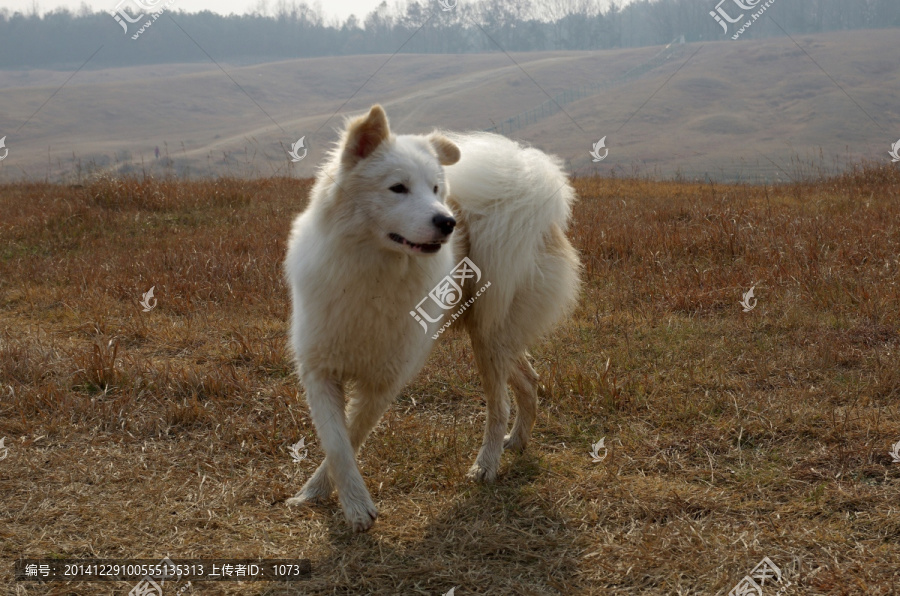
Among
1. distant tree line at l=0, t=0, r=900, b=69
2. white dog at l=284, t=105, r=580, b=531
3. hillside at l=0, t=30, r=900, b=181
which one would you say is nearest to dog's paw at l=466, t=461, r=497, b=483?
white dog at l=284, t=105, r=580, b=531

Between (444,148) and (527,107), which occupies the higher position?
(444,148)

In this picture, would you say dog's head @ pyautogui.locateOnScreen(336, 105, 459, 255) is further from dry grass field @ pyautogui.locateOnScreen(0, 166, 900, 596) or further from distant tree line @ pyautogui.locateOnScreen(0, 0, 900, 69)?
distant tree line @ pyautogui.locateOnScreen(0, 0, 900, 69)

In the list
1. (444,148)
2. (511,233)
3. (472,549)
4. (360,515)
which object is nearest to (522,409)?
(511,233)

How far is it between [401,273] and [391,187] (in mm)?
387

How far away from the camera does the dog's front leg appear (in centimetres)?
298

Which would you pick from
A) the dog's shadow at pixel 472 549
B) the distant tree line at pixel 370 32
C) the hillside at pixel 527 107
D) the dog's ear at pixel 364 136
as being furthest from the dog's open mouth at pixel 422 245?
the distant tree line at pixel 370 32

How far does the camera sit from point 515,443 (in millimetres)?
3969

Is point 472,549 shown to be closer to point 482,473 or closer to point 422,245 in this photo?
point 482,473

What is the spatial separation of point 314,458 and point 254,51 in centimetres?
8754

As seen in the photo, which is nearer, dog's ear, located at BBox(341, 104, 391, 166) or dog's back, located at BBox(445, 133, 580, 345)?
dog's ear, located at BBox(341, 104, 391, 166)

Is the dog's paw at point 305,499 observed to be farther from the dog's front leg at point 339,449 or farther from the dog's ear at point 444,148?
the dog's ear at point 444,148

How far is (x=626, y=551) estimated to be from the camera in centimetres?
280

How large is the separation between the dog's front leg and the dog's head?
720 millimetres

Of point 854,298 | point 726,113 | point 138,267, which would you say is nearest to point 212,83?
point 726,113
